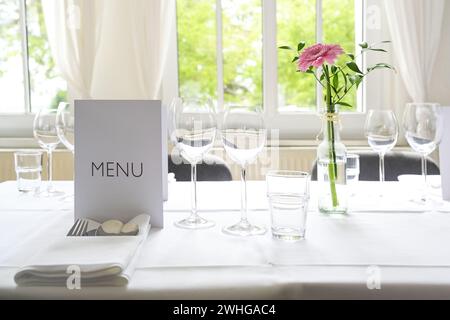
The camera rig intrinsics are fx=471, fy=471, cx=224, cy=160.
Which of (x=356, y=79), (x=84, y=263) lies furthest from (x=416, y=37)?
(x=84, y=263)

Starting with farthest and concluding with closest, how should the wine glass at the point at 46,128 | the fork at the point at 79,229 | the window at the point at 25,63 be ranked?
the window at the point at 25,63
the wine glass at the point at 46,128
the fork at the point at 79,229

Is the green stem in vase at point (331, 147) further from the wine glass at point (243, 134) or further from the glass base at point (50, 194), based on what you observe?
the glass base at point (50, 194)

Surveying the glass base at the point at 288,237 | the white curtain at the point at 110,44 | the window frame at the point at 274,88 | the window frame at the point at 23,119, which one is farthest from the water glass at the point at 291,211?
the window frame at the point at 23,119

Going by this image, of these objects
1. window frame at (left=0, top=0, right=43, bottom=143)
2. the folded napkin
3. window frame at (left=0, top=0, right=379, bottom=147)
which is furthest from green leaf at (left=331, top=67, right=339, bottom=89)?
window frame at (left=0, top=0, right=43, bottom=143)

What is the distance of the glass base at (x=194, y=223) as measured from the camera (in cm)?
90

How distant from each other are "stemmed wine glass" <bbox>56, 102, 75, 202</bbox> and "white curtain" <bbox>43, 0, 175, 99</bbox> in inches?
62.5

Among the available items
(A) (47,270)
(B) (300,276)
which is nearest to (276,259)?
(B) (300,276)

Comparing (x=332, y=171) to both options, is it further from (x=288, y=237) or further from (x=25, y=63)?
(x=25, y=63)

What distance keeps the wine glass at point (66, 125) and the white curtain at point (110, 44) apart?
1.59 m

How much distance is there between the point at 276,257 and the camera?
71 centimetres

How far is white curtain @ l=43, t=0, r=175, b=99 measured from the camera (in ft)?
9.04

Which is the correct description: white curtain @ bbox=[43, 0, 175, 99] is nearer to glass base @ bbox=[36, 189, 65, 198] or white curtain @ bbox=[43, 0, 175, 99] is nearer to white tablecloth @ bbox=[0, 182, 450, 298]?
glass base @ bbox=[36, 189, 65, 198]

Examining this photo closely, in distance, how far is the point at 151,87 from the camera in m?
2.75
